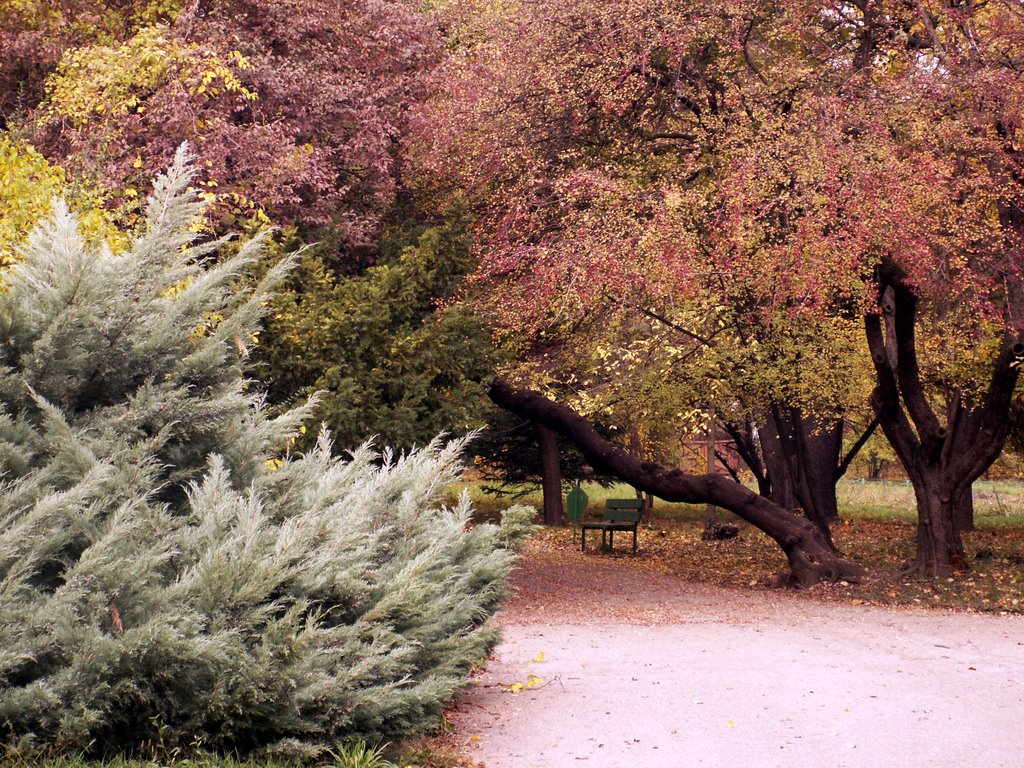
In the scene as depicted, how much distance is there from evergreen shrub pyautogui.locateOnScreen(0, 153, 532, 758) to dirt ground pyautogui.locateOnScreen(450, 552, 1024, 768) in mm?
830

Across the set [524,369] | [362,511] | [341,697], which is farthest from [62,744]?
[524,369]

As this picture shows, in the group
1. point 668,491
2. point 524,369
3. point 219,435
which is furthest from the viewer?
point 668,491

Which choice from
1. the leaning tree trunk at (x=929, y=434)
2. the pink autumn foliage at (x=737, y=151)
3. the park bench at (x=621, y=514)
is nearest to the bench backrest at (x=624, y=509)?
the park bench at (x=621, y=514)

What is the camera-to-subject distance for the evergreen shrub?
5.40m

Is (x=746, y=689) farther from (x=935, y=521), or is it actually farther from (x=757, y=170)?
(x=935, y=521)

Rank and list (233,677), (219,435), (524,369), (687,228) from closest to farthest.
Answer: (233,677) → (219,435) → (687,228) → (524,369)

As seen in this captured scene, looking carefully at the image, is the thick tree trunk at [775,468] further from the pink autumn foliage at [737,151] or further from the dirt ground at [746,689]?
the dirt ground at [746,689]

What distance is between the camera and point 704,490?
55.9 ft

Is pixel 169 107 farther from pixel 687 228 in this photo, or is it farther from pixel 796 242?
pixel 796 242

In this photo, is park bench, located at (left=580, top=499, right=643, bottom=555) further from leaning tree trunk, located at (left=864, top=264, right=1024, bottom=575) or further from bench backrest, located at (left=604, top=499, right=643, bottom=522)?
leaning tree trunk, located at (left=864, top=264, right=1024, bottom=575)

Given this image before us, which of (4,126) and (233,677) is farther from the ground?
(4,126)

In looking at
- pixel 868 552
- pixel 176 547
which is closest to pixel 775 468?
pixel 868 552

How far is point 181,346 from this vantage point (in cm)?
661

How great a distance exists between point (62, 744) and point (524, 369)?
36.9 feet
